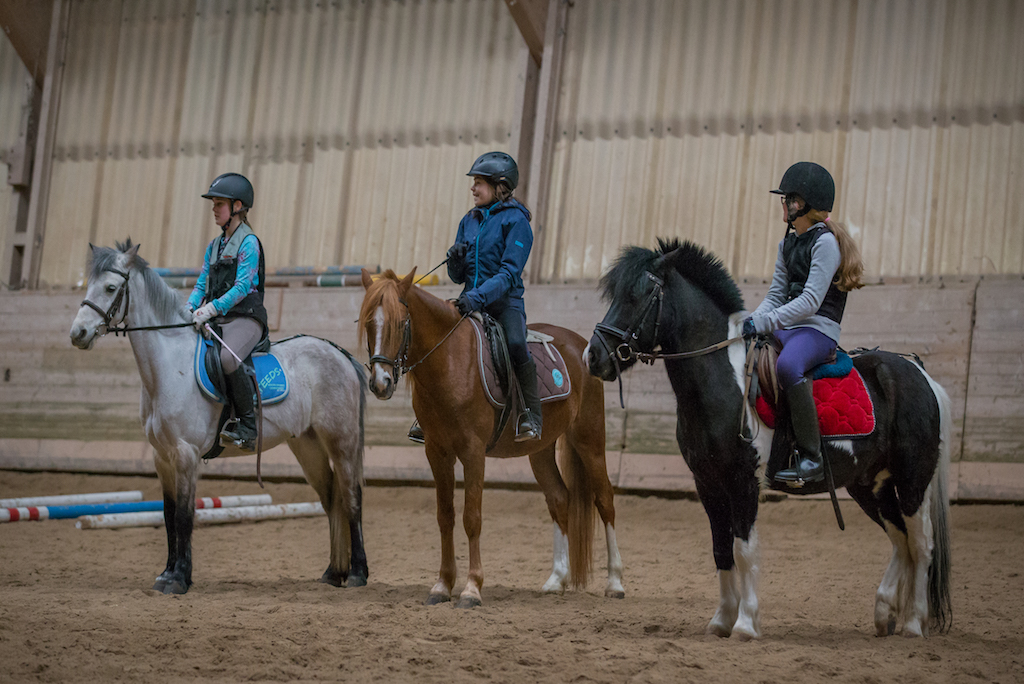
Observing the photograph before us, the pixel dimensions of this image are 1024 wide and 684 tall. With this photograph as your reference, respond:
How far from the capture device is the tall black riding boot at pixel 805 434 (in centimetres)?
378

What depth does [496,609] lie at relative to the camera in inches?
174

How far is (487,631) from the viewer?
12.5 feet

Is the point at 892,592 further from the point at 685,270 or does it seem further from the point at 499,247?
the point at 499,247

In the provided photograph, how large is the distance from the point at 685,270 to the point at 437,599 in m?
2.05

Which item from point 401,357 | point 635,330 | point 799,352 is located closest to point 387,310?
point 401,357

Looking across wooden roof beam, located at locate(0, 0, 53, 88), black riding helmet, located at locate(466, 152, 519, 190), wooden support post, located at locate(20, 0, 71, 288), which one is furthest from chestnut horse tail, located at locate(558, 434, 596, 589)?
wooden roof beam, located at locate(0, 0, 53, 88)

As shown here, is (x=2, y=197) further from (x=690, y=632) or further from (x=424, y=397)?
(x=690, y=632)

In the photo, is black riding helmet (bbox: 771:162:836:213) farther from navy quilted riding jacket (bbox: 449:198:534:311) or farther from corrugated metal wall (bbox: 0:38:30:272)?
corrugated metal wall (bbox: 0:38:30:272)

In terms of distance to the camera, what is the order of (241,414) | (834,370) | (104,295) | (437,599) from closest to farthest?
(834,370) → (437,599) → (104,295) → (241,414)

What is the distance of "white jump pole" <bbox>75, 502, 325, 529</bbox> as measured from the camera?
682 centimetres

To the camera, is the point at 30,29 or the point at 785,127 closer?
the point at 785,127

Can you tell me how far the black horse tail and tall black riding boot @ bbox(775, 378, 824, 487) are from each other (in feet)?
2.38

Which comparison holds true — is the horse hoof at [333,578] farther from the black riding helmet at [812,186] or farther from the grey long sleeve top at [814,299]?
the black riding helmet at [812,186]

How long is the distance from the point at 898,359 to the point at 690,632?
160cm
